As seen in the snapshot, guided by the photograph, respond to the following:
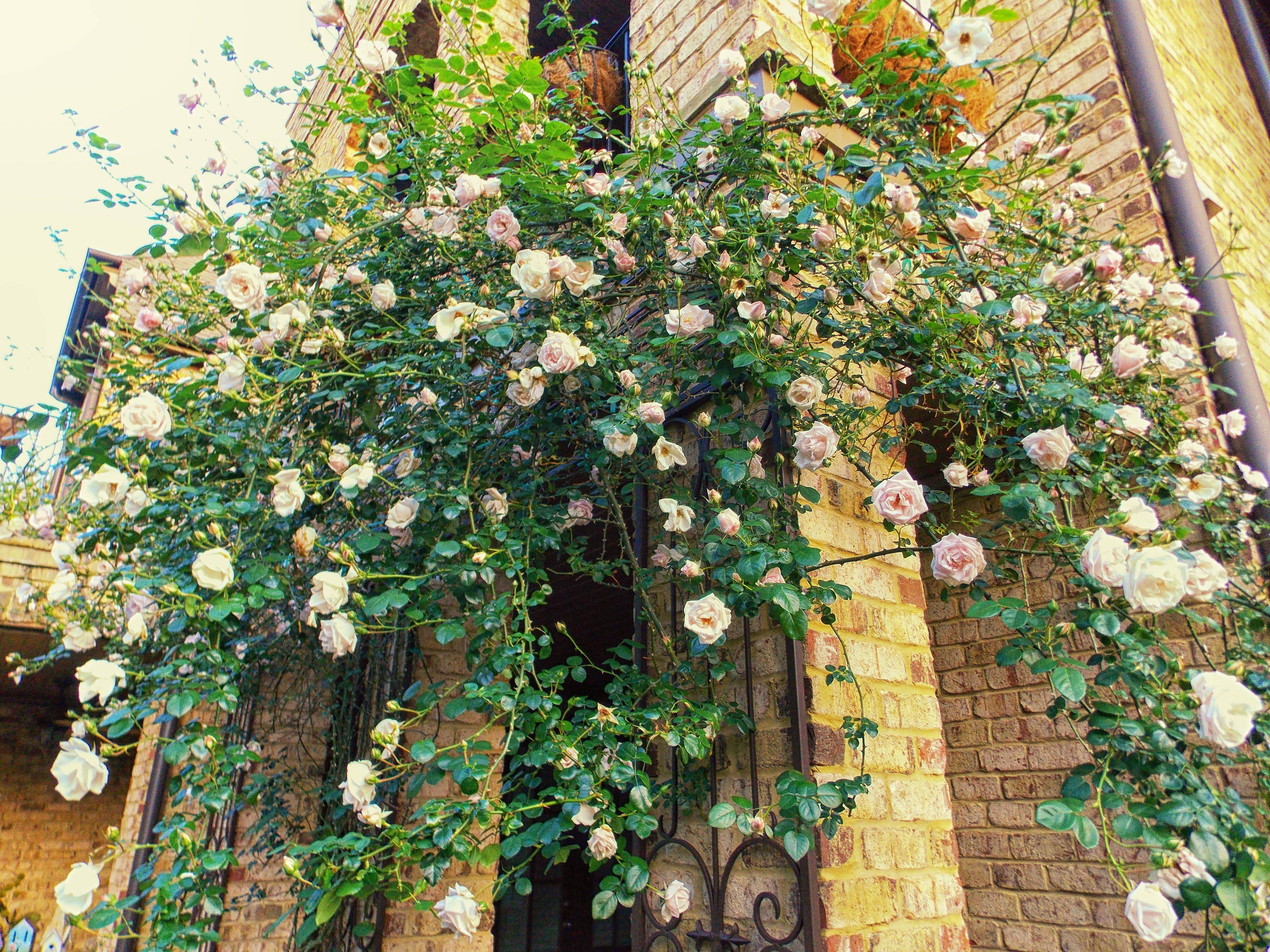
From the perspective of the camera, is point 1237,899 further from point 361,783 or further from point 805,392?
point 361,783

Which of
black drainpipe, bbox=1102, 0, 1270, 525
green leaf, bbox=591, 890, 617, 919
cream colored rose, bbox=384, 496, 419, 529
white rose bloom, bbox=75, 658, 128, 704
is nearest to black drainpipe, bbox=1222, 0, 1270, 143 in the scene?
black drainpipe, bbox=1102, 0, 1270, 525

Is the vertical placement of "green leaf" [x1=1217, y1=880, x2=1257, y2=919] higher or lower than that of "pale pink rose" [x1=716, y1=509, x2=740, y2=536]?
lower

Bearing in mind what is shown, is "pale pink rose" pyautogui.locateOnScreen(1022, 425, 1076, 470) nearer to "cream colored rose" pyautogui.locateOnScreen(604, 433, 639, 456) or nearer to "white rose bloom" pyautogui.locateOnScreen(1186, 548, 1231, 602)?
"white rose bloom" pyautogui.locateOnScreen(1186, 548, 1231, 602)

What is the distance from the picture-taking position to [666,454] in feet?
5.42

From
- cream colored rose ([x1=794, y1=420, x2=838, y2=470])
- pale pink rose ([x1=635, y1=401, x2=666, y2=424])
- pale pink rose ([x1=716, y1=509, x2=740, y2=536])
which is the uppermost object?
pale pink rose ([x1=635, y1=401, x2=666, y2=424])

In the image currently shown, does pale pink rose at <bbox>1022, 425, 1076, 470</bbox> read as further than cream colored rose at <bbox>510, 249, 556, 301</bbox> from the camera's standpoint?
No

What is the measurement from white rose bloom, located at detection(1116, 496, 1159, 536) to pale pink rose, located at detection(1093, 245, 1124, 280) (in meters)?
0.70

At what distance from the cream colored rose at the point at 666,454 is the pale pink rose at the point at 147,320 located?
148 cm

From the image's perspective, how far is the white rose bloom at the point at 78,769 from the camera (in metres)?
1.36

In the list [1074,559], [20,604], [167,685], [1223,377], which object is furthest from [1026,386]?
[20,604]

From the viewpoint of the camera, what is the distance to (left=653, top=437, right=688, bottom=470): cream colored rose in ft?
5.33

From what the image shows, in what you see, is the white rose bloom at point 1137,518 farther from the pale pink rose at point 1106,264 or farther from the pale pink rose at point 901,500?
the pale pink rose at point 1106,264

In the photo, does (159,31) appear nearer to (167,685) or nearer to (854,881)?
(167,685)

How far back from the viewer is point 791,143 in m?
1.92
